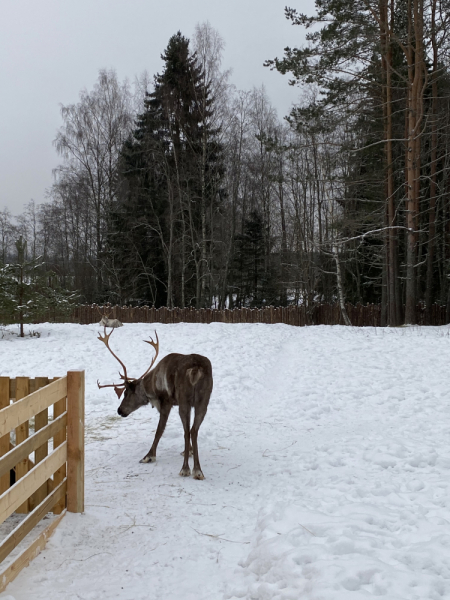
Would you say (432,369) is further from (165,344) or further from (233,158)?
(233,158)

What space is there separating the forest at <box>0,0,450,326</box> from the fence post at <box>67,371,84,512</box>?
13.6 m

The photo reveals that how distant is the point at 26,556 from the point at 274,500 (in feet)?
7.15

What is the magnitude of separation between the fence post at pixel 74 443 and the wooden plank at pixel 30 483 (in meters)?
0.07

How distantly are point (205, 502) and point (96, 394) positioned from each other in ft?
15.9

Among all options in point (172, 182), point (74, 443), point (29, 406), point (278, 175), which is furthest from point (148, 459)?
point (172, 182)

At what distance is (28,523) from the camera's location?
3055mm

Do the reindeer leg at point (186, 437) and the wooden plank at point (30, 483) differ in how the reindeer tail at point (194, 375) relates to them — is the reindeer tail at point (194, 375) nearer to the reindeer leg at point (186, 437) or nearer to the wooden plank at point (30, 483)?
the reindeer leg at point (186, 437)

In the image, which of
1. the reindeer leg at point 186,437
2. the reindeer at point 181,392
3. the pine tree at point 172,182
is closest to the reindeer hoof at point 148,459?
the reindeer at point 181,392

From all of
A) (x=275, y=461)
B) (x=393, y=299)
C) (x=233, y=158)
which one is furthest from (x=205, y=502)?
(x=233, y=158)

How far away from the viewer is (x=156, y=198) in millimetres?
25703

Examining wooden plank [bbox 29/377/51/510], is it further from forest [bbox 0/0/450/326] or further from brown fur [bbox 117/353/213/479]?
forest [bbox 0/0/450/326]

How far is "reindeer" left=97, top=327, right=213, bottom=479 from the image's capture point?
4.95 m

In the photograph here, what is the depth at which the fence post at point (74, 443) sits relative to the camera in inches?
149

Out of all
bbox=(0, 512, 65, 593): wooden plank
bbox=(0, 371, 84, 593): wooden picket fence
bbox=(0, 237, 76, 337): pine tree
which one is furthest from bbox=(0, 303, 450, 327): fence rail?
bbox=(0, 512, 65, 593): wooden plank
